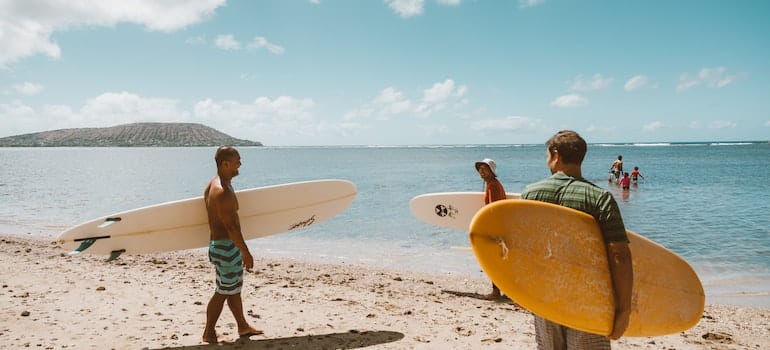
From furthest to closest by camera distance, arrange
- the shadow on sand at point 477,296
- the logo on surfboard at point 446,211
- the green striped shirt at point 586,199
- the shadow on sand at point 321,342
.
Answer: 1. the logo on surfboard at point 446,211
2. the shadow on sand at point 477,296
3. the shadow on sand at point 321,342
4. the green striped shirt at point 586,199

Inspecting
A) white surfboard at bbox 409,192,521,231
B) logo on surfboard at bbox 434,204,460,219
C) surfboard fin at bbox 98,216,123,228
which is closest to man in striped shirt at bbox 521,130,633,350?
surfboard fin at bbox 98,216,123,228

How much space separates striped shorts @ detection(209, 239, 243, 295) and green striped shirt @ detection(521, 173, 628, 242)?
2301 millimetres

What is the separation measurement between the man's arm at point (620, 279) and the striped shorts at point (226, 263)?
258cm

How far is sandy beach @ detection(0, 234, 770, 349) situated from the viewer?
3.79 meters

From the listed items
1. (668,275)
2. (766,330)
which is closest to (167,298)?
(668,275)

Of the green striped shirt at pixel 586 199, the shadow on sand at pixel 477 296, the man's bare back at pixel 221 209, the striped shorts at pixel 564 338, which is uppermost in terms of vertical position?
the green striped shirt at pixel 586 199

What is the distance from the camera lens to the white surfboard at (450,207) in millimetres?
6371

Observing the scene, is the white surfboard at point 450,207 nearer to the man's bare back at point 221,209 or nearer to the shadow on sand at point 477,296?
the shadow on sand at point 477,296

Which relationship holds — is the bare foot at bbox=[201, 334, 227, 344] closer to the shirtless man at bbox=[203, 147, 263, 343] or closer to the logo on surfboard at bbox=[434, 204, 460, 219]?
the shirtless man at bbox=[203, 147, 263, 343]

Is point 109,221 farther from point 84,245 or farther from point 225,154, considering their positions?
point 225,154

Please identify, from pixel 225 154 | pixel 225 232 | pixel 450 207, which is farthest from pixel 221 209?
pixel 450 207

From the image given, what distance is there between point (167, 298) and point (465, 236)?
6.49 meters

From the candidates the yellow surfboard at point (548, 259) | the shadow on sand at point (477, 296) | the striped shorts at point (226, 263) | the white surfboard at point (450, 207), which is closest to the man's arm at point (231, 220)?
the striped shorts at point (226, 263)

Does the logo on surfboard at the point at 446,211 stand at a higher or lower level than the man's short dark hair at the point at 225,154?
lower
